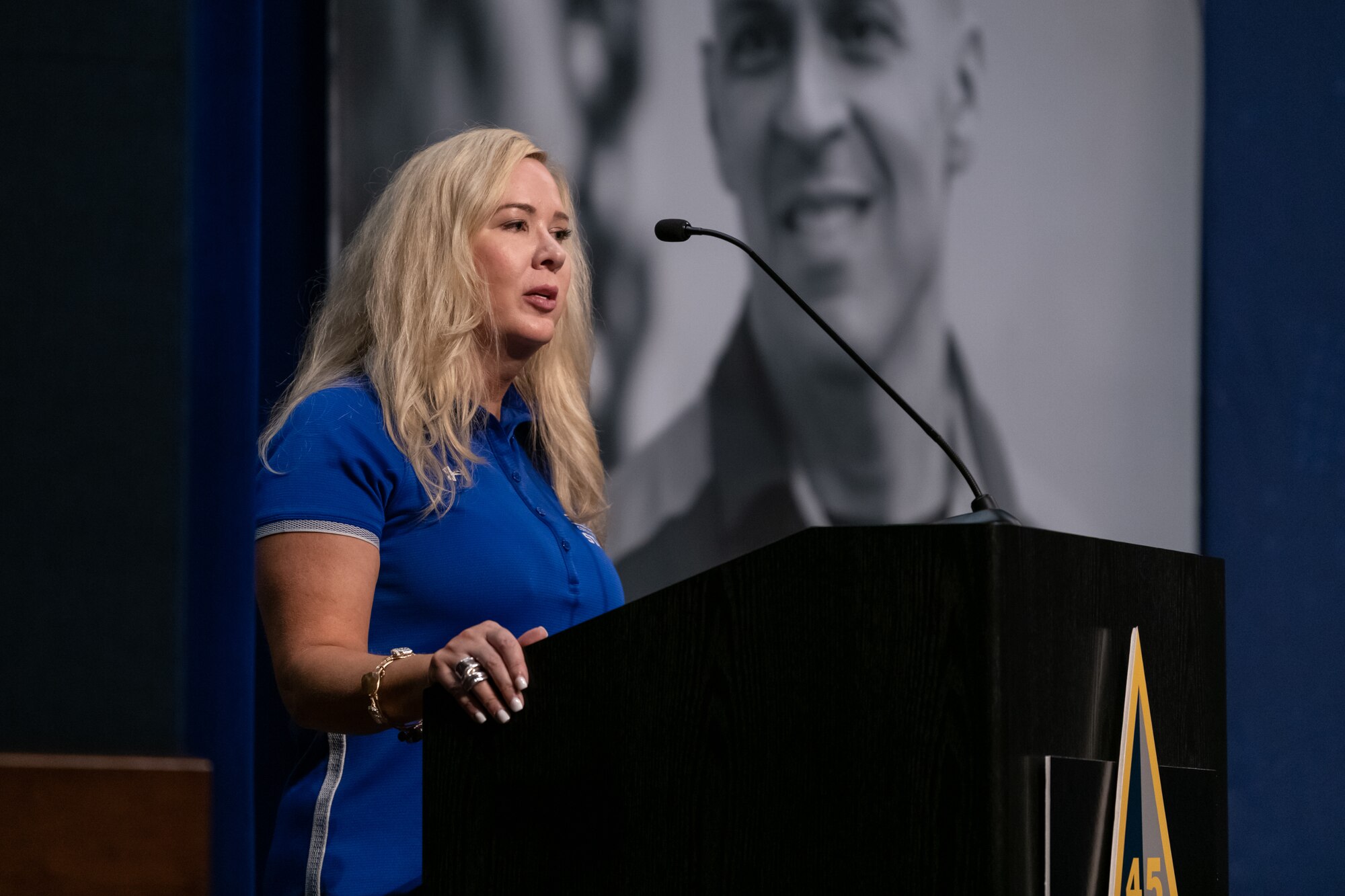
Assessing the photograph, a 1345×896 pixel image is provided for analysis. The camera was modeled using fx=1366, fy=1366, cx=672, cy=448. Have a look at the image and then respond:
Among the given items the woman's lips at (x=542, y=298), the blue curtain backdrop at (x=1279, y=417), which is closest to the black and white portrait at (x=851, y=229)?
the blue curtain backdrop at (x=1279, y=417)

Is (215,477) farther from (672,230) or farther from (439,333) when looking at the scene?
(672,230)

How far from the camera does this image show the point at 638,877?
0.89 meters

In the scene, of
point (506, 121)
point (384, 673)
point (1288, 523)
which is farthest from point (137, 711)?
point (1288, 523)

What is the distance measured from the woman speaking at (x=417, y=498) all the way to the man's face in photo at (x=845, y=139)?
98 cm

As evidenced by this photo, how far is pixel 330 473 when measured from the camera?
1228 mm

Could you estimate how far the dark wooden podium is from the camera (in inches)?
→ 31.6

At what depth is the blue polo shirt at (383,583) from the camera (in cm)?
118

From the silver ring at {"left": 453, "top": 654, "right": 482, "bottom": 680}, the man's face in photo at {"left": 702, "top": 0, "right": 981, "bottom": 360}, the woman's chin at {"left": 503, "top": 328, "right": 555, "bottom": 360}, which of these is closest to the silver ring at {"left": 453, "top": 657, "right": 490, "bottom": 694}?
the silver ring at {"left": 453, "top": 654, "right": 482, "bottom": 680}

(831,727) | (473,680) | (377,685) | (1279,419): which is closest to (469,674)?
(473,680)

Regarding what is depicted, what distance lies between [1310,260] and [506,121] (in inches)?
70.5

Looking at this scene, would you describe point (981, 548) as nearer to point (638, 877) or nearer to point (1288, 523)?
point (638, 877)

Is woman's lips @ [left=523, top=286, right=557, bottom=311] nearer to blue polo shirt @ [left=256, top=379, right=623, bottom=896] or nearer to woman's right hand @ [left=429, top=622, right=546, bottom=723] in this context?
blue polo shirt @ [left=256, top=379, right=623, bottom=896]

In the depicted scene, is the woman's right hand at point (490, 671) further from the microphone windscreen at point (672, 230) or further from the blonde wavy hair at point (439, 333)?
the microphone windscreen at point (672, 230)

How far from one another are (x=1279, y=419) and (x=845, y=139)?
1157 mm
